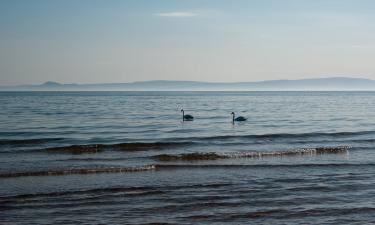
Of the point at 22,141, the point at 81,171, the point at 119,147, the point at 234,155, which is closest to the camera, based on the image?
the point at 81,171

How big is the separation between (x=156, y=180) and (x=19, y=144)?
43.4 ft

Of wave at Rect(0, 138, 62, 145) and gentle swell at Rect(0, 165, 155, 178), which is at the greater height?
gentle swell at Rect(0, 165, 155, 178)

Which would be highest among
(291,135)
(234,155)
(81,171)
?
(81,171)

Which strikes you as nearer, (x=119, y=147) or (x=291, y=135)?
(x=119, y=147)

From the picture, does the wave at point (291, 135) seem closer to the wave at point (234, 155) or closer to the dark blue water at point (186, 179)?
the dark blue water at point (186, 179)

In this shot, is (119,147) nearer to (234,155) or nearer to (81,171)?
(234,155)

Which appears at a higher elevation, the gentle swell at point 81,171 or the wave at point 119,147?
the gentle swell at point 81,171

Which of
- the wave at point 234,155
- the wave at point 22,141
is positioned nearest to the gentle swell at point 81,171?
the wave at point 234,155

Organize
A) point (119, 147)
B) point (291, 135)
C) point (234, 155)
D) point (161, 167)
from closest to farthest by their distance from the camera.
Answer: point (161, 167)
point (234, 155)
point (119, 147)
point (291, 135)

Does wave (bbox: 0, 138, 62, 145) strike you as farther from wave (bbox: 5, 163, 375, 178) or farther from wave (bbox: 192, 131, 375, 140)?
wave (bbox: 5, 163, 375, 178)

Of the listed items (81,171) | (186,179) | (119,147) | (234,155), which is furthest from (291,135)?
(81,171)

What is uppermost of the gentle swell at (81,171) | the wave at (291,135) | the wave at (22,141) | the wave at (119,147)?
the gentle swell at (81,171)


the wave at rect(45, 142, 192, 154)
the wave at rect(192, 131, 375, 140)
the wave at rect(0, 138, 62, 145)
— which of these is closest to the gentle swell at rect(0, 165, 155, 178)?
the wave at rect(45, 142, 192, 154)

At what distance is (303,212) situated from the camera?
42.2 feet
